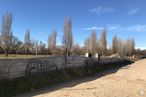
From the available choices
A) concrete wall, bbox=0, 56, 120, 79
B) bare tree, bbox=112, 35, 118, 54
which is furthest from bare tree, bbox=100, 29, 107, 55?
concrete wall, bbox=0, 56, 120, 79

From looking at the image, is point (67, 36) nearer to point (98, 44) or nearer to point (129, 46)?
point (98, 44)

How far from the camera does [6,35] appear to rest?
2547 inches

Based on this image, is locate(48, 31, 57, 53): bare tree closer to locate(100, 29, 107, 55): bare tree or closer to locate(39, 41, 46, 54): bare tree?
locate(39, 41, 46, 54): bare tree

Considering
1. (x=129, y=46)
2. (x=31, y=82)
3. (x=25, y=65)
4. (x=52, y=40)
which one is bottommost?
(x=31, y=82)

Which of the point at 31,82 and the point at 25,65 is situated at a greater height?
the point at 25,65

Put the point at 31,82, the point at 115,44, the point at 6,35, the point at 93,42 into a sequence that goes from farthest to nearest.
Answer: the point at 115,44, the point at 93,42, the point at 6,35, the point at 31,82

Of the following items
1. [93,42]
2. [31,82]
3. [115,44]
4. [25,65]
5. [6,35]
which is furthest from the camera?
[115,44]

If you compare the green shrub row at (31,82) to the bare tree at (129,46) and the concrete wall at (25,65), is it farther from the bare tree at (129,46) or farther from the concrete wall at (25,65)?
the bare tree at (129,46)

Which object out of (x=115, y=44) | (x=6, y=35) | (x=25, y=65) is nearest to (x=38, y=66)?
(x=25, y=65)

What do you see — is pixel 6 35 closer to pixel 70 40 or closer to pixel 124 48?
pixel 70 40

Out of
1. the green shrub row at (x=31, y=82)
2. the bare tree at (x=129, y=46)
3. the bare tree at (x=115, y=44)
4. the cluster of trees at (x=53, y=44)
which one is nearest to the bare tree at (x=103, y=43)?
the cluster of trees at (x=53, y=44)

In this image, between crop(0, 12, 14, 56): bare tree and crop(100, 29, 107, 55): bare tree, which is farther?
crop(100, 29, 107, 55): bare tree

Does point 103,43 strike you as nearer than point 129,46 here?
Yes

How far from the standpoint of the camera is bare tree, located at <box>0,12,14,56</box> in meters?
64.2
